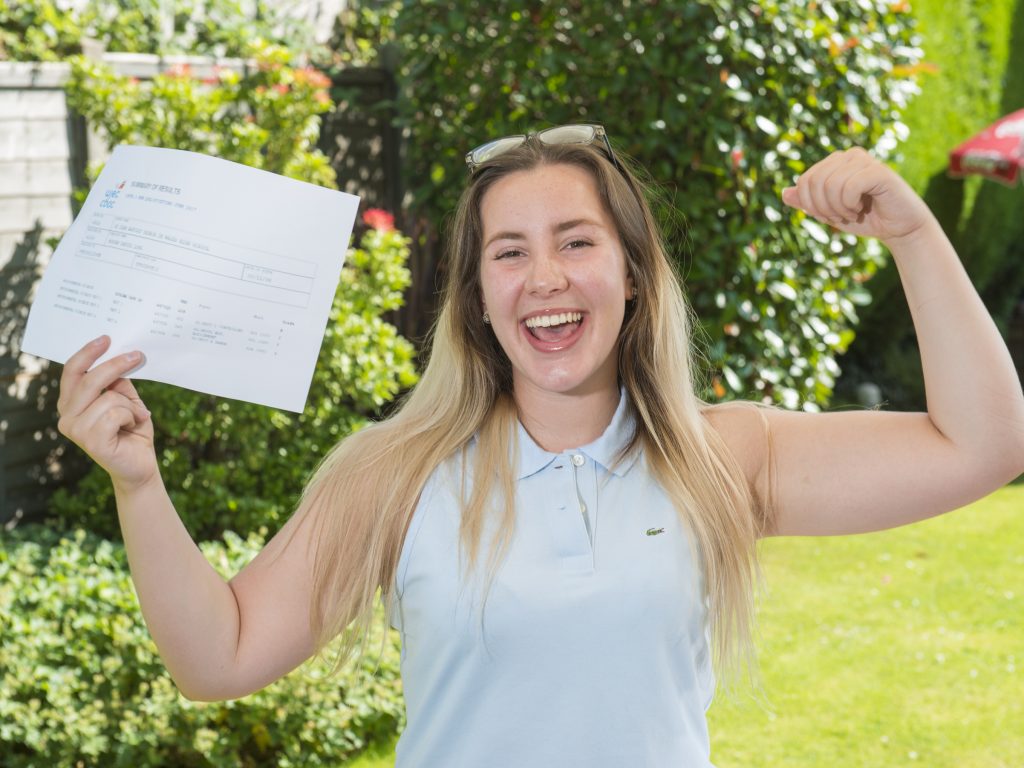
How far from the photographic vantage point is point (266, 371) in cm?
170

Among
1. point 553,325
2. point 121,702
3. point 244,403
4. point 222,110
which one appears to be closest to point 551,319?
point 553,325

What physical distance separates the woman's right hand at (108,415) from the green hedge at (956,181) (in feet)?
21.0

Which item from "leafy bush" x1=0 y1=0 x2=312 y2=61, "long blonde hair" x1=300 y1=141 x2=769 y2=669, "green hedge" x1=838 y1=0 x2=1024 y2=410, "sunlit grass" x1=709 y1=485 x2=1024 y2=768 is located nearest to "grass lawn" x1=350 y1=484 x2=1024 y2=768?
"sunlit grass" x1=709 y1=485 x2=1024 y2=768

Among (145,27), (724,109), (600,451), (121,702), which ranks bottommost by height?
(121,702)

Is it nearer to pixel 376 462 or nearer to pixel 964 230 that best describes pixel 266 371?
pixel 376 462

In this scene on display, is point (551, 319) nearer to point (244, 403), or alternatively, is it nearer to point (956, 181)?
point (244, 403)

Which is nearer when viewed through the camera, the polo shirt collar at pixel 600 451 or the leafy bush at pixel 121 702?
the polo shirt collar at pixel 600 451

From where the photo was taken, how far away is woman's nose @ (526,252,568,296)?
182 centimetres

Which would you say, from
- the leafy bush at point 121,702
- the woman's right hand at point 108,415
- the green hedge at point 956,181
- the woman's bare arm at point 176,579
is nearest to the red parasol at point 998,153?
the green hedge at point 956,181

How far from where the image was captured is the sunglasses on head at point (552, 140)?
1.96 meters

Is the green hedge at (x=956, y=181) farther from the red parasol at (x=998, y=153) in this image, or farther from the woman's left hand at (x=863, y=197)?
the woman's left hand at (x=863, y=197)

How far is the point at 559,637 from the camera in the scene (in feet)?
5.35

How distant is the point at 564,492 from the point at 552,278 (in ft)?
1.03

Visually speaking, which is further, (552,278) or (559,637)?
(552,278)
